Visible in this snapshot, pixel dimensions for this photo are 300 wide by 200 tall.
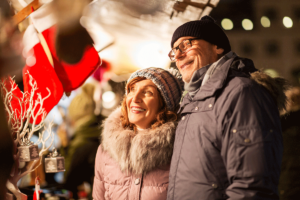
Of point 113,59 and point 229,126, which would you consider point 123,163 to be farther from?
point 113,59

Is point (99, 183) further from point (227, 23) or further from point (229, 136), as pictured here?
point (227, 23)

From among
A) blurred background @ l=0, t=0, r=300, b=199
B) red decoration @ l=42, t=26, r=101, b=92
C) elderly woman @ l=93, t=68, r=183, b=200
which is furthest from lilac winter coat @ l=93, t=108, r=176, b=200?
red decoration @ l=42, t=26, r=101, b=92

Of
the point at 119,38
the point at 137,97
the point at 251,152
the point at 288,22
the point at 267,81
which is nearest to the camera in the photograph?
the point at 251,152

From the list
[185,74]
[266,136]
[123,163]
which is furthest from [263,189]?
[123,163]

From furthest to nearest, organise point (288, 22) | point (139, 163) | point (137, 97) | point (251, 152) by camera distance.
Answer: point (288, 22) < point (137, 97) < point (139, 163) < point (251, 152)

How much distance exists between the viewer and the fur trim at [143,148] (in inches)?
54.1

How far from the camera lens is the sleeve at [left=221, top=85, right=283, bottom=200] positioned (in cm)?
80

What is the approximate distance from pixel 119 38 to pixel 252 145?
2.17m

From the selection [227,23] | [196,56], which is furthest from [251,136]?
[227,23]

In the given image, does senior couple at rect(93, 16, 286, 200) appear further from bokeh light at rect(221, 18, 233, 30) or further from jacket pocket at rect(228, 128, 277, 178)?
bokeh light at rect(221, 18, 233, 30)

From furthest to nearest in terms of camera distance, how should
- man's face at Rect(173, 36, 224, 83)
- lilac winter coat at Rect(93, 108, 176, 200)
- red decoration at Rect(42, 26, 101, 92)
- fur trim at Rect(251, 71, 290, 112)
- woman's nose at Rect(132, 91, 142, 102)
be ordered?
red decoration at Rect(42, 26, 101, 92), woman's nose at Rect(132, 91, 142, 102), lilac winter coat at Rect(93, 108, 176, 200), man's face at Rect(173, 36, 224, 83), fur trim at Rect(251, 71, 290, 112)

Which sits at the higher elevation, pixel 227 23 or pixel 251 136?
pixel 227 23

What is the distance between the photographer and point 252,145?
816 millimetres

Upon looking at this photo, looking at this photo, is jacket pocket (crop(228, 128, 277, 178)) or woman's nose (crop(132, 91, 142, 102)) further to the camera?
woman's nose (crop(132, 91, 142, 102))
